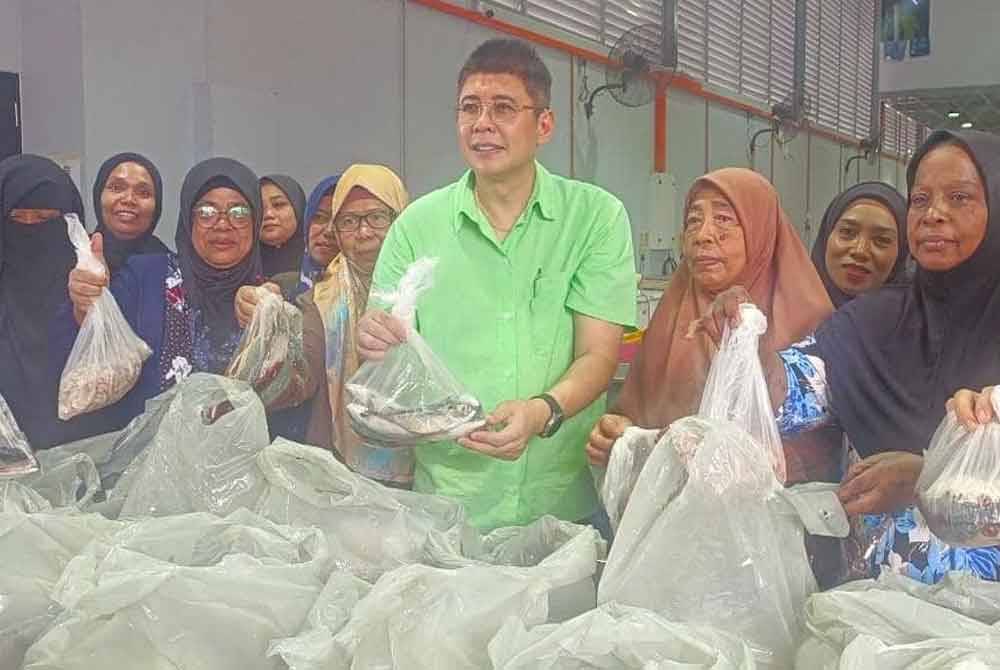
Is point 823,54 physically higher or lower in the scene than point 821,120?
higher

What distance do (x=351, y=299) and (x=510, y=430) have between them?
660 millimetres

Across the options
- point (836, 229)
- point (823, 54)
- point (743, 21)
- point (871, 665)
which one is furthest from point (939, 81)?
point (871, 665)

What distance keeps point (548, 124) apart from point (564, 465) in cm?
61

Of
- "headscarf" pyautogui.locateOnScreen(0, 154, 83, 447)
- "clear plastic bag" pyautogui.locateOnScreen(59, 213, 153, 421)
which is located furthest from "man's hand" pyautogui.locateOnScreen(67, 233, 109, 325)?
"headscarf" pyautogui.locateOnScreen(0, 154, 83, 447)

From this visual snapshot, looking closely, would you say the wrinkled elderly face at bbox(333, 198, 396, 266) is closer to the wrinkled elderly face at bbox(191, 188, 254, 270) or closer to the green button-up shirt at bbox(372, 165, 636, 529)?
the wrinkled elderly face at bbox(191, 188, 254, 270)

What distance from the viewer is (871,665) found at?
0.87 m

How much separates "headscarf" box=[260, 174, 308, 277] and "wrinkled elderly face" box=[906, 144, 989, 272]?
5.21ft

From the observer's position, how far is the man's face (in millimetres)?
1604

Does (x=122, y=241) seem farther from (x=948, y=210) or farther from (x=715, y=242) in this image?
(x=948, y=210)

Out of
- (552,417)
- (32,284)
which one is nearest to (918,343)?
(552,417)

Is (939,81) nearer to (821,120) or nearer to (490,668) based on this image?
(821,120)

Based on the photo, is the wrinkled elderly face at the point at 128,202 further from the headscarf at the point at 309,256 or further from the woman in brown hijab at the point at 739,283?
the woman in brown hijab at the point at 739,283

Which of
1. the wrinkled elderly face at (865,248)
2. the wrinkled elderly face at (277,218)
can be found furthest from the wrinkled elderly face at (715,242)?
the wrinkled elderly face at (277,218)

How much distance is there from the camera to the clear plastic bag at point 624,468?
49.6 inches
